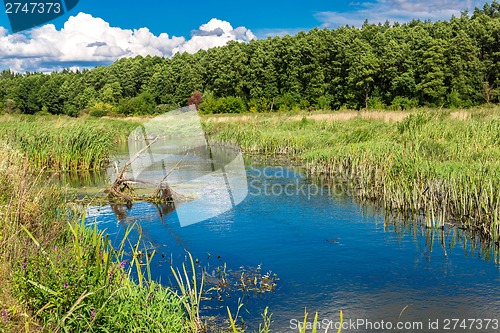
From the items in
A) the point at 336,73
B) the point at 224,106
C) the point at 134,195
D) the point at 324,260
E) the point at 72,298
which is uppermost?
the point at 336,73

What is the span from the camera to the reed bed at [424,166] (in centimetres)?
801

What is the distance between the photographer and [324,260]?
7027 millimetres

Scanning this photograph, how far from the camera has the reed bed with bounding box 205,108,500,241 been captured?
26.3 ft

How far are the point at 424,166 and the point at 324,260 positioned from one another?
3.43m

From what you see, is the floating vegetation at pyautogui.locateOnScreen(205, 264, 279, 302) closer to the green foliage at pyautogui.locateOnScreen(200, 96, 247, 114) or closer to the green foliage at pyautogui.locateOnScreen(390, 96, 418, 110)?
the green foliage at pyautogui.locateOnScreen(200, 96, 247, 114)

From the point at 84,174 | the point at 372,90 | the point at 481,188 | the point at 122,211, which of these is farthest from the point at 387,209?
the point at 372,90

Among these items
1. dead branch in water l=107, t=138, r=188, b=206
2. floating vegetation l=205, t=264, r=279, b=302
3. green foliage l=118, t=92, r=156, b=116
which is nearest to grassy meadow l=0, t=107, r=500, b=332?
floating vegetation l=205, t=264, r=279, b=302

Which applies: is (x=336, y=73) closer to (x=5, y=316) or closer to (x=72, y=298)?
(x=72, y=298)

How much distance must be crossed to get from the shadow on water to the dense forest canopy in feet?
99.8

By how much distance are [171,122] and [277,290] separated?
2601 cm

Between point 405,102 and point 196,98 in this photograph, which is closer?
point 405,102

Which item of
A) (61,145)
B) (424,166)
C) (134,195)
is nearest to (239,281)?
(424,166)

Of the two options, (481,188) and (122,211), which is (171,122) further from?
(481,188)

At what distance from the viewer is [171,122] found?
3108 cm
